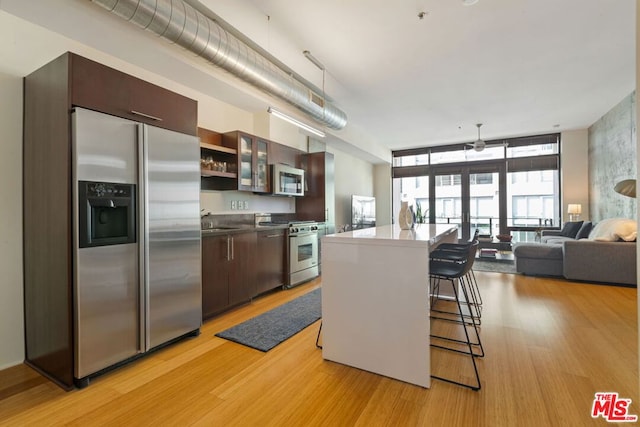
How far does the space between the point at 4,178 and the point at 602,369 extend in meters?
4.52

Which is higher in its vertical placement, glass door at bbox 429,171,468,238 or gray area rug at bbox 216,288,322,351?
glass door at bbox 429,171,468,238

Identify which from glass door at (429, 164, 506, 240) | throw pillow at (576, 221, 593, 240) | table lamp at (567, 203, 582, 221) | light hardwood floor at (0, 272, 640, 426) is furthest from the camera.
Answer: glass door at (429, 164, 506, 240)

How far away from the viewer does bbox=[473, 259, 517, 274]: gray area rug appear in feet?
17.6

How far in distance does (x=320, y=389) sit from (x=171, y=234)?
65.4 inches

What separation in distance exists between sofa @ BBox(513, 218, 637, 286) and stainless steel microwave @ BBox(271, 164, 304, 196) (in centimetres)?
389

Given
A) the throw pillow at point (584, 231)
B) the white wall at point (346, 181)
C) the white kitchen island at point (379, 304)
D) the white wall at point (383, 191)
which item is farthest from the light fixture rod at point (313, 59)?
the throw pillow at point (584, 231)

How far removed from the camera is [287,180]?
4.55m

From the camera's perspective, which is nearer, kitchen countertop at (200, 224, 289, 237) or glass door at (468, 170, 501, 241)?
kitchen countertop at (200, 224, 289, 237)

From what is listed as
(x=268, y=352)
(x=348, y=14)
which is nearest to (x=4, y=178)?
(x=268, y=352)

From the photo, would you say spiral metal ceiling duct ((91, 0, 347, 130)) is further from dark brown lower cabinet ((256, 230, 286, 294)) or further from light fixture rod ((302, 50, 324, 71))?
dark brown lower cabinet ((256, 230, 286, 294))

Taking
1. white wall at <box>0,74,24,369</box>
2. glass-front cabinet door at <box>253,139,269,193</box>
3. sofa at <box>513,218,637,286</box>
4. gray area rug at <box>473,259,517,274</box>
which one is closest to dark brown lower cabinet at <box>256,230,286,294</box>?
glass-front cabinet door at <box>253,139,269,193</box>

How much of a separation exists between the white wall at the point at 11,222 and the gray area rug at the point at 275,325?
1467 mm

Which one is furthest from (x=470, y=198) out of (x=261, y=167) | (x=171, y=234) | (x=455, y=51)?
(x=171, y=234)

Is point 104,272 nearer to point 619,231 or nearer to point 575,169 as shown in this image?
point 619,231
